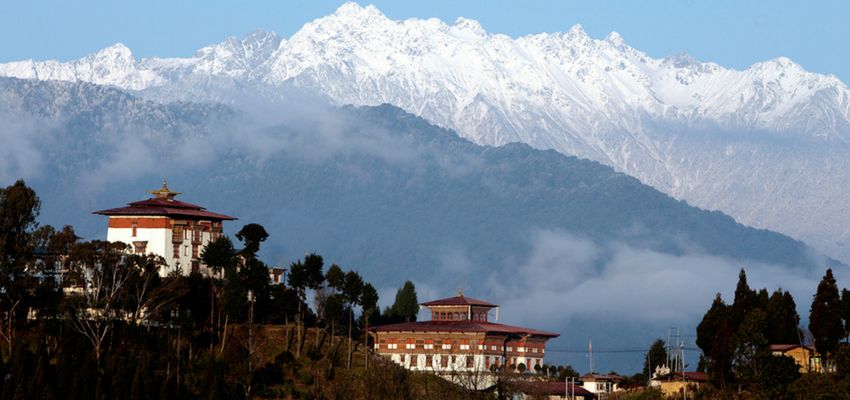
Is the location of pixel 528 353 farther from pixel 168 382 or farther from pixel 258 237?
pixel 168 382

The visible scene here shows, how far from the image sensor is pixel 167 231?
169 meters

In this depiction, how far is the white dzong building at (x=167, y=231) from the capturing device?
168 meters

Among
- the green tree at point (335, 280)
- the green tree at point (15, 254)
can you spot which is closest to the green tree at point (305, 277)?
the green tree at point (335, 280)

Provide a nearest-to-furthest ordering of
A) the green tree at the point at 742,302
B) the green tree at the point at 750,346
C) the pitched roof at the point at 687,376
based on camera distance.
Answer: the green tree at the point at 750,346 < the green tree at the point at 742,302 < the pitched roof at the point at 687,376

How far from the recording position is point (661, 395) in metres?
150

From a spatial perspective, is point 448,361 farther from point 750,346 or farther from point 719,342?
point 750,346

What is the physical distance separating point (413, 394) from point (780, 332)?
34990 millimetres

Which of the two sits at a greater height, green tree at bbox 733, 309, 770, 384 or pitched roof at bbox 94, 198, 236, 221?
pitched roof at bbox 94, 198, 236, 221

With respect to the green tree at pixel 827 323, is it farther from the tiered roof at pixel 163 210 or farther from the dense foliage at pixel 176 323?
the tiered roof at pixel 163 210

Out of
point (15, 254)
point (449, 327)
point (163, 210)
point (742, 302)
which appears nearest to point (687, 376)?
point (742, 302)

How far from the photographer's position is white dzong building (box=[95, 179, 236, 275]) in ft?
553

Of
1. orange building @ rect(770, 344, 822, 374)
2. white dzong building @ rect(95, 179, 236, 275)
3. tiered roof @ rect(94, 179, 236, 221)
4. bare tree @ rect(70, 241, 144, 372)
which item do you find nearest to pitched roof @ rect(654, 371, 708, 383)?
orange building @ rect(770, 344, 822, 374)

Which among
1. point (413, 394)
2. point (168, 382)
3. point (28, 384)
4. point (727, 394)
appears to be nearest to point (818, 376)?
point (727, 394)

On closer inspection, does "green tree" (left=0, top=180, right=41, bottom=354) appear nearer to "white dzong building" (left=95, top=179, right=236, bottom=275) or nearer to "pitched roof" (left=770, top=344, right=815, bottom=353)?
"white dzong building" (left=95, top=179, right=236, bottom=275)
